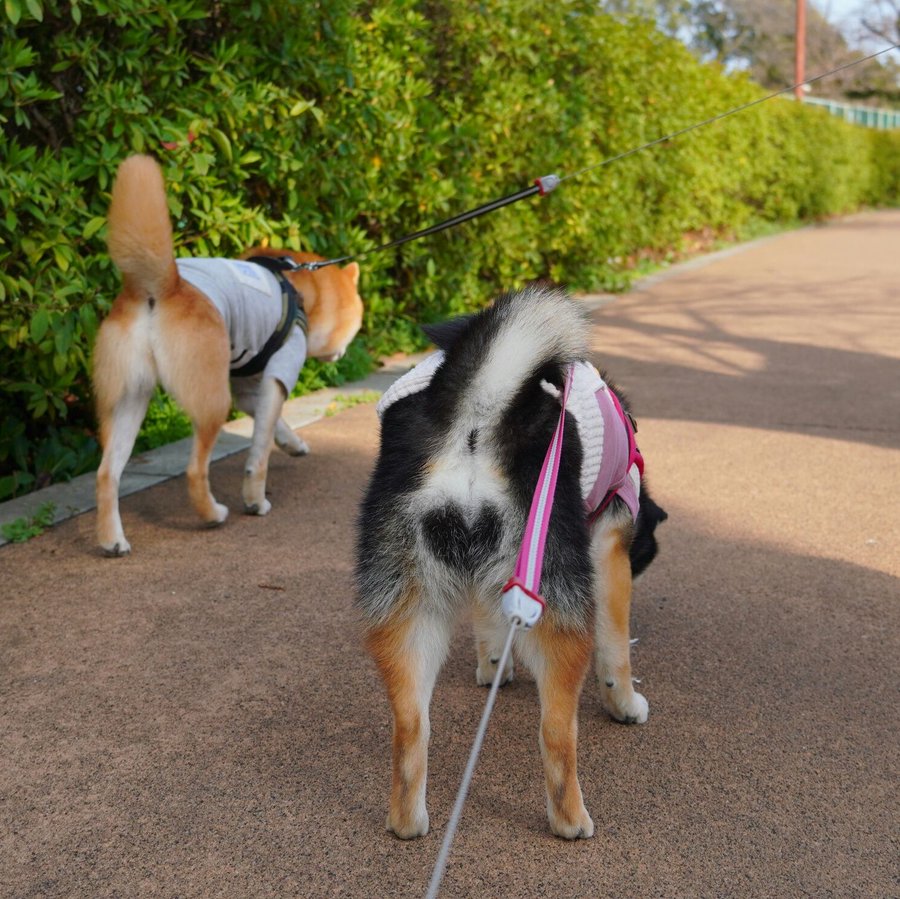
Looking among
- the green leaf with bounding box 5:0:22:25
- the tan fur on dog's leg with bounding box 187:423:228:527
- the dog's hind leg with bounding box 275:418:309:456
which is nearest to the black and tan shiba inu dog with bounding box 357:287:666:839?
the tan fur on dog's leg with bounding box 187:423:228:527

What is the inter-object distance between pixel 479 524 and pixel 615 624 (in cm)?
87

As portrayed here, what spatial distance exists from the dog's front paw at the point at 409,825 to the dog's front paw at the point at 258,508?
2.77 meters

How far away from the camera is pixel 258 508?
5.36 m

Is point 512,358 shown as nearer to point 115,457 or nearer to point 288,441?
point 115,457

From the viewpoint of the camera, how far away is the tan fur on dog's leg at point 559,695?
262 cm

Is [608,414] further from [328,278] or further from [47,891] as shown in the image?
[328,278]

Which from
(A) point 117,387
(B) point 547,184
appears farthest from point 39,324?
(B) point 547,184

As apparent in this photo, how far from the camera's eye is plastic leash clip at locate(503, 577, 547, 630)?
7.45 ft

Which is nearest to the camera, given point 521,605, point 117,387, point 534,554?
point 521,605

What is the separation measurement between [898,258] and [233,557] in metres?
15.9

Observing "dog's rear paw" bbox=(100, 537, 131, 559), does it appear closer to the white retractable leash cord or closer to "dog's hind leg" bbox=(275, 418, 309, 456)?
"dog's hind leg" bbox=(275, 418, 309, 456)

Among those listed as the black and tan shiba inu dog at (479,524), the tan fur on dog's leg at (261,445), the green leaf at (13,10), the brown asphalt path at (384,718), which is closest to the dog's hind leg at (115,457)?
the brown asphalt path at (384,718)

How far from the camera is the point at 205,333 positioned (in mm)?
4797

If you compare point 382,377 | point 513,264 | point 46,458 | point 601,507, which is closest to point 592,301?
point 513,264
